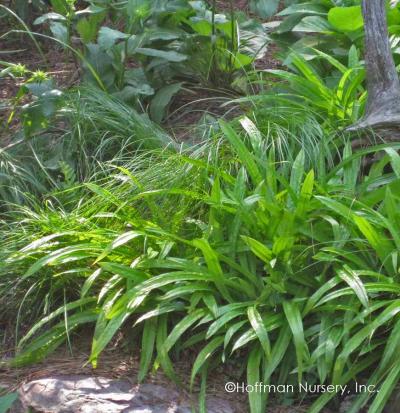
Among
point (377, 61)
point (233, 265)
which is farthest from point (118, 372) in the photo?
point (377, 61)

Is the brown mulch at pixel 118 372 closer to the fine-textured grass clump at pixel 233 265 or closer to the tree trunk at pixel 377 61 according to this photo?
the fine-textured grass clump at pixel 233 265

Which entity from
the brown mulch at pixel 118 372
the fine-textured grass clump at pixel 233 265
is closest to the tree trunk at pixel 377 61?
the fine-textured grass clump at pixel 233 265

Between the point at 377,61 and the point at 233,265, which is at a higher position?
the point at 377,61

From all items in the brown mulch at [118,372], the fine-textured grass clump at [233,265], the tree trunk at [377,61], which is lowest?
the brown mulch at [118,372]

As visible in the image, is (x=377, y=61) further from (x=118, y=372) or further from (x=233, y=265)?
(x=118, y=372)

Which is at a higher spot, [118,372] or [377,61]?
[377,61]

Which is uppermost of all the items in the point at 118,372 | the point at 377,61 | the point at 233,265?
the point at 377,61

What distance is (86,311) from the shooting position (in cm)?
346

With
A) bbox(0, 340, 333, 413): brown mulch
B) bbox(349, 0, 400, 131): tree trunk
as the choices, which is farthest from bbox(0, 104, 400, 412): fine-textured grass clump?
bbox(349, 0, 400, 131): tree trunk

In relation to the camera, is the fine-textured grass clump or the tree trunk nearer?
the fine-textured grass clump

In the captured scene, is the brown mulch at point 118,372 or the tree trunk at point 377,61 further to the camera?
the tree trunk at point 377,61

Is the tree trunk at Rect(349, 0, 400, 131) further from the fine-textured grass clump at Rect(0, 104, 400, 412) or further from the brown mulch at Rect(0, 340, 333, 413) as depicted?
the brown mulch at Rect(0, 340, 333, 413)

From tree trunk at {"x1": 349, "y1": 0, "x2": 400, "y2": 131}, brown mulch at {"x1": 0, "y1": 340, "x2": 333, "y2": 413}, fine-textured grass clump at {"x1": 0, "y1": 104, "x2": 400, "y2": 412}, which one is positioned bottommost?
brown mulch at {"x1": 0, "y1": 340, "x2": 333, "y2": 413}

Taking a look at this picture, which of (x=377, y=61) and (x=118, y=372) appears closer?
(x=118, y=372)
